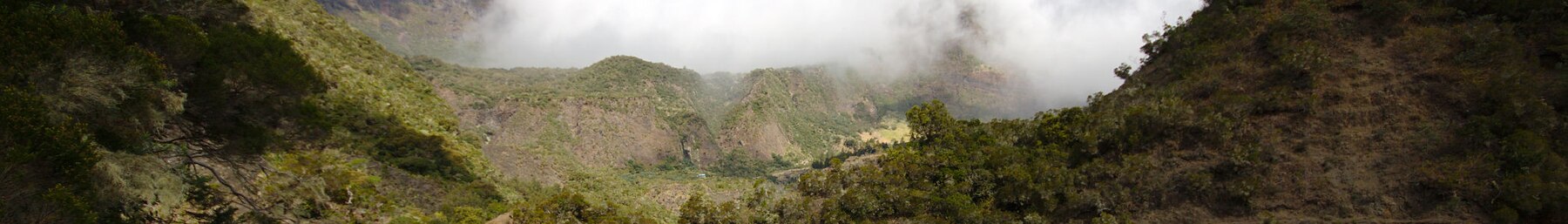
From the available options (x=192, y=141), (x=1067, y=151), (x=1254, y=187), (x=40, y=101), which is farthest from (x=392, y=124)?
(x=1254, y=187)

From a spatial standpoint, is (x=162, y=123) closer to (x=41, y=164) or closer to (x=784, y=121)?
(x=41, y=164)

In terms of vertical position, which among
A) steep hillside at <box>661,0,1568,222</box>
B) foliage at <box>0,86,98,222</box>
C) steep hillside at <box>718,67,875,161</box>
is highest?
foliage at <box>0,86,98,222</box>

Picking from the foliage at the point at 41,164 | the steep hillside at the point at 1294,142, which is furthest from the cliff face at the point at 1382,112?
the foliage at the point at 41,164

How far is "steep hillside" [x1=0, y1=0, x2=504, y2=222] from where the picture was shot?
8.30 m

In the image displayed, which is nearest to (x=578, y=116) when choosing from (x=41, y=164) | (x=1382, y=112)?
(x=1382, y=112)

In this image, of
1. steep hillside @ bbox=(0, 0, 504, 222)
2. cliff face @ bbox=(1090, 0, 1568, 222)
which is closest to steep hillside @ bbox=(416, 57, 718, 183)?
steep hillside @ bbox=(0, 0, 504, 222)

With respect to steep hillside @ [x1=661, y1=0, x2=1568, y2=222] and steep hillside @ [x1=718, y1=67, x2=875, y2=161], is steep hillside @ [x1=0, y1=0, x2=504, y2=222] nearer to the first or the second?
→ steep hillside @ [x1=661, y1=0, x2=1568, y2=222]

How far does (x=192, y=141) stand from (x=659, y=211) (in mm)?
39484

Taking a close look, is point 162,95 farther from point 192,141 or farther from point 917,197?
point 917,197

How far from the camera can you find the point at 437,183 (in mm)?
29422

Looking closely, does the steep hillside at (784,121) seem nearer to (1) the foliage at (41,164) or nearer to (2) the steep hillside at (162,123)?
(2) the steep hillside at (162,123)

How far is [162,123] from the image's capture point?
35.4ft

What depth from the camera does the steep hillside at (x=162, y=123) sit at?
8305mm

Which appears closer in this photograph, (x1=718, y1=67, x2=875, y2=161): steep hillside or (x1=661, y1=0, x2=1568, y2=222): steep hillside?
(x1=661, y1=0, x2=1568, y2=222): steep hillside
